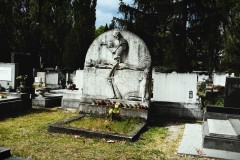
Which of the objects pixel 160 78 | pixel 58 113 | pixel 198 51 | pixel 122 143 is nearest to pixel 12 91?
pixel 58 113

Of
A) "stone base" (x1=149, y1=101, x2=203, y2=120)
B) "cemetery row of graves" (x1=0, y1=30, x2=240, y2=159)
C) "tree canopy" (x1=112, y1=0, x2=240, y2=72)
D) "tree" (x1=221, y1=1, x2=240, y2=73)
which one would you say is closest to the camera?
"cemetery row of graves" (x1=0, y1=30, x2=240, y2=159)

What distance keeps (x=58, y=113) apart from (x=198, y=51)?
12.3 metres

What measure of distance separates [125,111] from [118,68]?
167 centimetres

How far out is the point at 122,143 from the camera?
748cm

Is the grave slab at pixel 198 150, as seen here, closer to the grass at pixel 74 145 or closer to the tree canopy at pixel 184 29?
the grass at pixel 74 145

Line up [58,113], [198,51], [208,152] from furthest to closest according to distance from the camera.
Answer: [198,51]
[58,113]
[208,152]

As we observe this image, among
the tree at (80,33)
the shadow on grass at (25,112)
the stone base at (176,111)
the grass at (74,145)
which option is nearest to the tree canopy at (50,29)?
the tree at (80,33)

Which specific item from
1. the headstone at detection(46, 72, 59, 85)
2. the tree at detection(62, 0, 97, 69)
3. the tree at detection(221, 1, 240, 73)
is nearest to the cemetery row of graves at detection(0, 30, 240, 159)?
the tree at detection(221, 1, 240, 73)

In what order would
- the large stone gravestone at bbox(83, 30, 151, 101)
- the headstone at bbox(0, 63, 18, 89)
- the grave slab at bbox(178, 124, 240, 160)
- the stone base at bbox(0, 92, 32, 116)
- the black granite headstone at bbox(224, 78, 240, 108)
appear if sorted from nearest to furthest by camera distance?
the grave slab at bbox(178, 124, 240, 160)
the black granite headstone at bbox(224, 78, 240, 108)
the large stone gravestone at bbox(83, 30, 151, 101)
the stone base at bbox(0, 92, 32, 116)
the headstone at bbox(0, 63, 18, 89)

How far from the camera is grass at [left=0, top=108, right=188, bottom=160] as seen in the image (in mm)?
6403

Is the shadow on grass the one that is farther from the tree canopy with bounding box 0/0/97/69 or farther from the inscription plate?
the tree canopy with bounding box 0/0/97/69

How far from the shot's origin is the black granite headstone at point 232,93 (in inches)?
365

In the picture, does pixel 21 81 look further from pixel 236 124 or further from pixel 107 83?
pixel 236 124

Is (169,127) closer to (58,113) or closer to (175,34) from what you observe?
(58,113)
